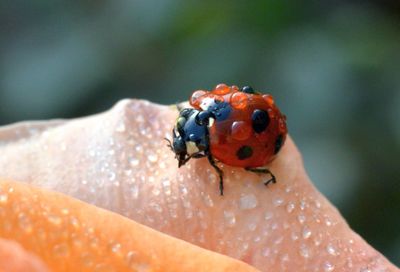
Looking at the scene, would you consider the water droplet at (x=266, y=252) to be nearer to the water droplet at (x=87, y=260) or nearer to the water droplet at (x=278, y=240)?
the water droplet at (x=278, y=240)

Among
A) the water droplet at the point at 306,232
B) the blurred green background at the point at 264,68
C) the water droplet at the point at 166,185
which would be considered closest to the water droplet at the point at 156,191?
the water droplet at the point at 166,185

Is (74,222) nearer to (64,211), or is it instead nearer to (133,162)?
(64,211)

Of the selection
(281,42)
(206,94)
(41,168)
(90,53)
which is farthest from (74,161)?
(90,53)

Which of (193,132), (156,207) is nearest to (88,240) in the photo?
(156,207)

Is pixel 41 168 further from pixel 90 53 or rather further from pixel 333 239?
pixel 90 53

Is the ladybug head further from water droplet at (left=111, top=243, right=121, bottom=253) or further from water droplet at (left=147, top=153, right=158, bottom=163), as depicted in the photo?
water droplet at (left=111, top=243, right=121, bottom=253)

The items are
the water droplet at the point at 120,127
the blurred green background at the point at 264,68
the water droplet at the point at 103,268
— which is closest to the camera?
the water droplet at the point at 103,268

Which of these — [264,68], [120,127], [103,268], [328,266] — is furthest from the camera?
[264,68]
